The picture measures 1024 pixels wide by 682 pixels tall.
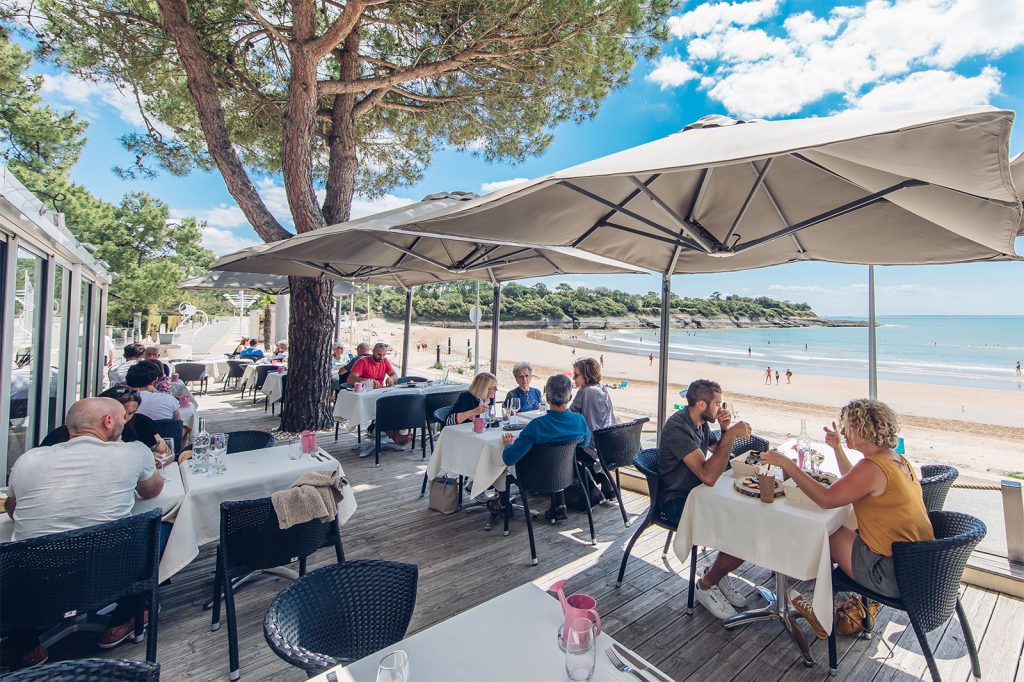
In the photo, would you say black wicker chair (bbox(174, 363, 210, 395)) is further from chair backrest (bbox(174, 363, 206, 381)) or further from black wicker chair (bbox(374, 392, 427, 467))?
black wicker chair (bbox(374, 392, 427, 467))

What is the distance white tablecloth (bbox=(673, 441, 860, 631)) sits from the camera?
7.00ft

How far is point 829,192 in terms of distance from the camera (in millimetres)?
2818

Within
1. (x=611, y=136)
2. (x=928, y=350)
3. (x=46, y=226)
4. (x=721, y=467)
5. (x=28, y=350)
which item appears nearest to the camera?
(x=721, y=467)

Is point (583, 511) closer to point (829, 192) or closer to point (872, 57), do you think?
point (829, 192)

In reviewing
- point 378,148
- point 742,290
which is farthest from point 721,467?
point 742,290

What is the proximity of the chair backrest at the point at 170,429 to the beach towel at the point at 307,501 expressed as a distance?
7.24ft

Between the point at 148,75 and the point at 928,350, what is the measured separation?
46672mm

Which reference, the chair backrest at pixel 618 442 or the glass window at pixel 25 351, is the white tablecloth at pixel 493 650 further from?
the glass window at pixel 25 351

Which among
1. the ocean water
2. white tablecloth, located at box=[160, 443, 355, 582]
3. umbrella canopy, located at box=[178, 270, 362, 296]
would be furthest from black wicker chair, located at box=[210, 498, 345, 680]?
the ocean water

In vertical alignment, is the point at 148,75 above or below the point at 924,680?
above

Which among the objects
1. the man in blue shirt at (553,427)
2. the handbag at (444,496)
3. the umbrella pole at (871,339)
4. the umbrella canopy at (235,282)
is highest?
the umbrella canopy at (235,282)

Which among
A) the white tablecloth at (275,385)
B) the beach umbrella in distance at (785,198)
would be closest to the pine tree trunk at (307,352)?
the white tablecloth at (275,385)

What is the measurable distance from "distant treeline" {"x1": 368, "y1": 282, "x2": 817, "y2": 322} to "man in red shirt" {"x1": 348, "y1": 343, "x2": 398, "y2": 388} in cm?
4889

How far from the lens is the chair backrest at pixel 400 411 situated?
518 cm
